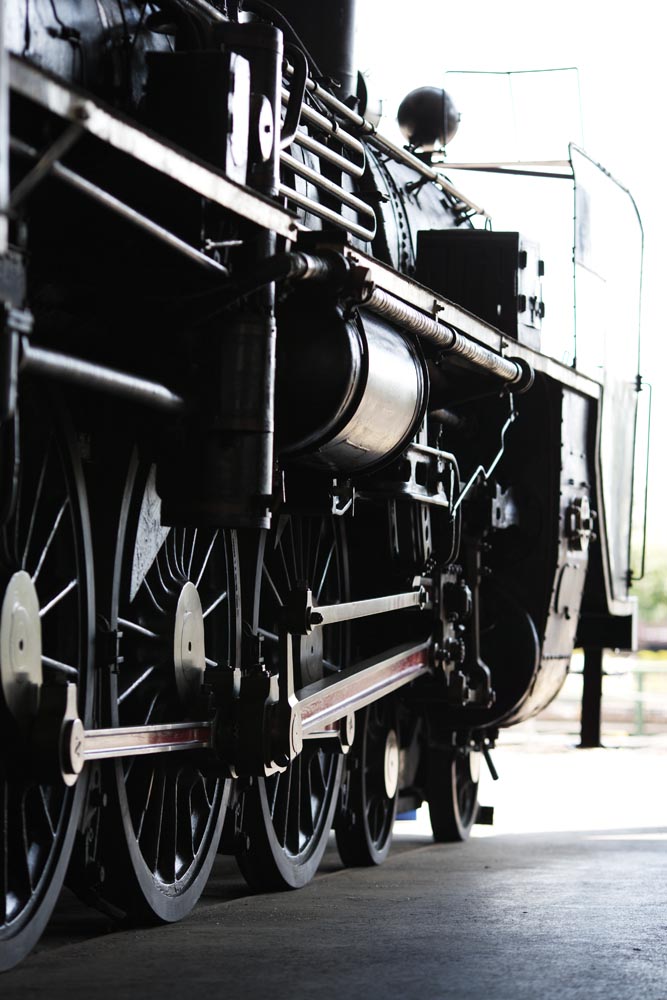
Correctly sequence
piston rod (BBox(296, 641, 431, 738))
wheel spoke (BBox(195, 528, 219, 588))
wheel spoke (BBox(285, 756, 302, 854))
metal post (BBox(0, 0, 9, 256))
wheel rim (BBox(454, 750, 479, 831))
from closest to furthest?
metal post (BBox(0, 0, 9, 256)), wheel spoke (BBox(195, 528, 219, 588)), piston rod (BBox(296, 641, 431, 738)), wheel spoke (BBox(285, 756, 302, 854)), wheel rim (BBox(454, 750, 479, 831))

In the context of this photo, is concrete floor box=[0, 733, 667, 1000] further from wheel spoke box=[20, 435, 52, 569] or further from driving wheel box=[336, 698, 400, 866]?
wheel spoke box=[20, 435, 52, 569]

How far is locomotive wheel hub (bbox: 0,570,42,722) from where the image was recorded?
355cm

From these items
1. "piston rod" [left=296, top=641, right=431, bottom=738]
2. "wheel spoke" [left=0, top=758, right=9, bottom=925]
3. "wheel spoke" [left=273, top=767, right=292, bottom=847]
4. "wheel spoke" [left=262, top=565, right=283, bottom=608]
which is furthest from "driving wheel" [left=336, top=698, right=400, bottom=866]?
"wheel spoke" [left=0, top=758, right=9, bottom=925]

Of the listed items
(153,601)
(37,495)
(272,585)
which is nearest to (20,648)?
(37,495)

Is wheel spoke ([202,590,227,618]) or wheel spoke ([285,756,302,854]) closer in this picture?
wheel spoke ([202,590,227,618])

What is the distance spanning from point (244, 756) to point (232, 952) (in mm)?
803

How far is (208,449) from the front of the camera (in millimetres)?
4062

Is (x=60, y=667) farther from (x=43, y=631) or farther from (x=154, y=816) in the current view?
(x=154, y=816)

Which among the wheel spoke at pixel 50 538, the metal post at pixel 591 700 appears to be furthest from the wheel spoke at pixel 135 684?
the metal post at pixel 591 700

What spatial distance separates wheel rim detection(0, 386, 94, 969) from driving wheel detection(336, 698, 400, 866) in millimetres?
2280

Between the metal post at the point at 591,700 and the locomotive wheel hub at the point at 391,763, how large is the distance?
10.0ft

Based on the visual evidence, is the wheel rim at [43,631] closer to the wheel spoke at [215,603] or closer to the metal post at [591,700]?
the wheel spoke at [215,603]

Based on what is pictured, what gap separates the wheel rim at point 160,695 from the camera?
14.0ft

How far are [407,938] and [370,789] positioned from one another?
88.3 inches
